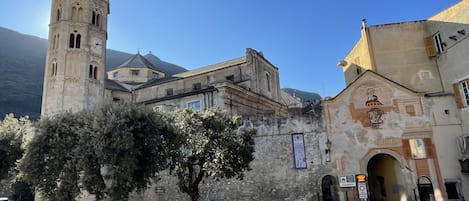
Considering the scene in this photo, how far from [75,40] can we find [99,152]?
94.3 feet

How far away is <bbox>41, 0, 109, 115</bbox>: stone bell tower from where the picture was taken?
114 feet

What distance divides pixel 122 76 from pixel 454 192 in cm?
4692

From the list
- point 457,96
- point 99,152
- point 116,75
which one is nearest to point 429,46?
point 457,96

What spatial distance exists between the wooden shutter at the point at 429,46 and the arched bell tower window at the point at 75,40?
37145 mm

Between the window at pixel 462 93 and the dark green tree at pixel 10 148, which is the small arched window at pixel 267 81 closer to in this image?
the window at pixel 462 93

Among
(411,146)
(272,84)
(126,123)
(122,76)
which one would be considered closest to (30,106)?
(122,76)

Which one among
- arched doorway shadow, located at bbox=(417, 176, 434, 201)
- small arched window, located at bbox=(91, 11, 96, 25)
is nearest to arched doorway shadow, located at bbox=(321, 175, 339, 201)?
arched doorway shadow, located at bbox=(417, 176, 434, 201)

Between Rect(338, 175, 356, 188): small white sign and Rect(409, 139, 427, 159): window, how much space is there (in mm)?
4569

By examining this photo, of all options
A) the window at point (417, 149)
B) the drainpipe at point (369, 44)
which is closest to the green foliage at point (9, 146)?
the window at point (417, 149)

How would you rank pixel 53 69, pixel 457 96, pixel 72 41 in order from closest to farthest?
pixel 457 96 < pixel 53 69 < pixel 72 41

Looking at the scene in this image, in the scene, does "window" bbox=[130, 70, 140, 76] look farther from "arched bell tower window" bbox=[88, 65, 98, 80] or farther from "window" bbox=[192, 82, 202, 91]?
"window" bbox=[192, 82, 202, 91]

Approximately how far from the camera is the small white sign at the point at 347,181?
20.4 metres

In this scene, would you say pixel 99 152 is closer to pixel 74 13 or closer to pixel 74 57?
pixel 74 57

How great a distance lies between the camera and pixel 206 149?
17.6 meters
